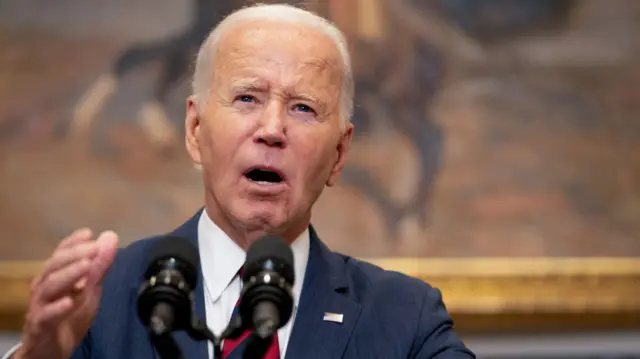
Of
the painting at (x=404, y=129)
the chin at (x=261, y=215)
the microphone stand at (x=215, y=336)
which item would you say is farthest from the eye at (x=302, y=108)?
the painting at (x=404, y=129)

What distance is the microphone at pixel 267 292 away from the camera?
1421mm

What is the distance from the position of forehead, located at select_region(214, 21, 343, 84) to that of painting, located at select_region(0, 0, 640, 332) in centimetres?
182

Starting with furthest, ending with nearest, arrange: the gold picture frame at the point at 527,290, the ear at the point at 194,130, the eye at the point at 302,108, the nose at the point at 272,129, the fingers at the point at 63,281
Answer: the gold picture frame at the point at 527,290
the ear at the point at 194,130
the eye at the point at 302,108
the nose at the point at 272,129
the fingers at the point at 63,281

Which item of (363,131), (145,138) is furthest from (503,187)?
(145,138)

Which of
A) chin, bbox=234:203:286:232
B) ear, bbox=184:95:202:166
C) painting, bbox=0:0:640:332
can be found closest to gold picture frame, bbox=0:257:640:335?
painting, bbox=0:0:640:332

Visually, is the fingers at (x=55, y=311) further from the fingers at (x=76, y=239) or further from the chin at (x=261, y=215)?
the chin at (x=261, y=215)

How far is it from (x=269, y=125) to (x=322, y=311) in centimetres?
51

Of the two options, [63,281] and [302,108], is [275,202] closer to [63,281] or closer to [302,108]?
[302,108]

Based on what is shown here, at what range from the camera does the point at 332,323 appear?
7.63 feet

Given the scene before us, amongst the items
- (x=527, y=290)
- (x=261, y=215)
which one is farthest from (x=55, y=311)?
(x=527, y=290)

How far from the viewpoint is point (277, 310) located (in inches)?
56.6

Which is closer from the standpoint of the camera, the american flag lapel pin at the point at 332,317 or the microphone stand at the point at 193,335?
the microphone stand at the point at 193,335

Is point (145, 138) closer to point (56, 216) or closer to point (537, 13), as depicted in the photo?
point (56, 216)

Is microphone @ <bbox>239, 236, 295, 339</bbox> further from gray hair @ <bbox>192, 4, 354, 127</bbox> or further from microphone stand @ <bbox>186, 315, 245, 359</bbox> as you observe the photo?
gray hair @ <bbox>192, 4, 354, 127</bbox>
